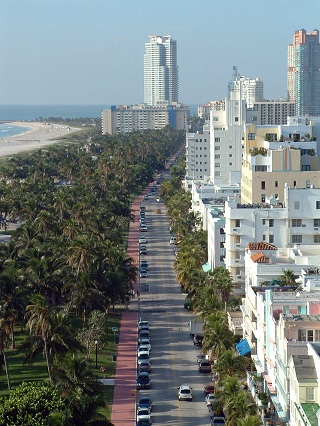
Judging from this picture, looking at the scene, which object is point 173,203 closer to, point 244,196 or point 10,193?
point 10,193

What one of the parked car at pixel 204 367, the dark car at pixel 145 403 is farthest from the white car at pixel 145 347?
the dark car at pixel 145 403

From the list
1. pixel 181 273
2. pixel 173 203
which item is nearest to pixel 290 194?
pixel 181 273

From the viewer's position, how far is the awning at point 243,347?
65250mm

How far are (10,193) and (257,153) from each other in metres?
53.7

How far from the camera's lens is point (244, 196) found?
10269cm

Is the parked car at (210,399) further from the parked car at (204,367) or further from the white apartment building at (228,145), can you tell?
the white apartment building at (228,145)

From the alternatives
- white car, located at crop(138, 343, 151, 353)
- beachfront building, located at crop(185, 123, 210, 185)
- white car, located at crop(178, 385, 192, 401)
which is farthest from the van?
white car, located at crop(178, 385, 192, 401)

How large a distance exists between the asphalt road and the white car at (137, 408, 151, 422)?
0.50 m

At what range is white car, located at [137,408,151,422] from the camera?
56156 mm

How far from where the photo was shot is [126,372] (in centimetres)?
6700

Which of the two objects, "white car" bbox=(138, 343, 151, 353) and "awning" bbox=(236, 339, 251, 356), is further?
"white car" bbox=(138, 343, 151, 353)

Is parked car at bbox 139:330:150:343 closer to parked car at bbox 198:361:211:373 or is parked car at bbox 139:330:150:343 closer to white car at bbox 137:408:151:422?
parked car at bbox 198:361:211:373

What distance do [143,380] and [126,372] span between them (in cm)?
345

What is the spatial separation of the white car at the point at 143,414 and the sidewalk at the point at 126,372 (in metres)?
0.45
